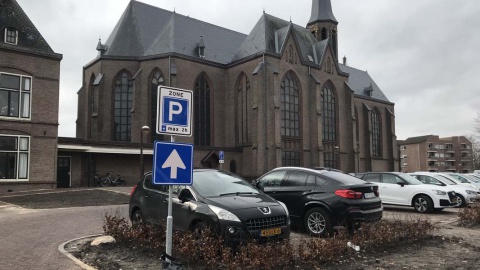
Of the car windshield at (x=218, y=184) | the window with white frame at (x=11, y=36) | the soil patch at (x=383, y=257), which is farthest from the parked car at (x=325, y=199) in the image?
the window with white frame at (x=11, y=36)

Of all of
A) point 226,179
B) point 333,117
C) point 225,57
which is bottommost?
point 226,179

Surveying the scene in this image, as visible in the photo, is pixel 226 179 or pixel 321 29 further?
pixel 321 29

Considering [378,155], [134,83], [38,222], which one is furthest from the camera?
[378,155]

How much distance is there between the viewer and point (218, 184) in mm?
8070

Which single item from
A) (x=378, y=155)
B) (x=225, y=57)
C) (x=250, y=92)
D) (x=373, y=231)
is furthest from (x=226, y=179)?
(x=378, y=155)

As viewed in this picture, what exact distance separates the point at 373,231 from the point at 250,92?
31.7 meters

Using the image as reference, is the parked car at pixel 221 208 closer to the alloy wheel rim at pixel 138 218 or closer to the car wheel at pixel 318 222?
the alloy wheel rim at pixel 138 218

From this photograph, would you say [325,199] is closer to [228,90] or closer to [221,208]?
[221,208]

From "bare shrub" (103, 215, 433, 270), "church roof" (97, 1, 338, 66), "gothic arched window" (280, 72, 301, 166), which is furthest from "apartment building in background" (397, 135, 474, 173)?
"bare shrub" (103, 215, 433, 270)

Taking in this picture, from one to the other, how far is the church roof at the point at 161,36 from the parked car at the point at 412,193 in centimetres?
2731

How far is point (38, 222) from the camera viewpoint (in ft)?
38.4

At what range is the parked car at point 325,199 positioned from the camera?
8969mm

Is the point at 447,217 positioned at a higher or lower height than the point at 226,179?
lower

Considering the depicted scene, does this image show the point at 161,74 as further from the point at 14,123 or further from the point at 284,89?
the point at 14,123
